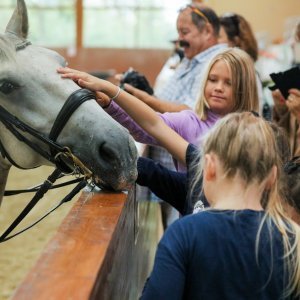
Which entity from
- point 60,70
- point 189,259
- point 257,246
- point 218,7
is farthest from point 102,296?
point 218,7

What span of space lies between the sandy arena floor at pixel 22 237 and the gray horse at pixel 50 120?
202cm

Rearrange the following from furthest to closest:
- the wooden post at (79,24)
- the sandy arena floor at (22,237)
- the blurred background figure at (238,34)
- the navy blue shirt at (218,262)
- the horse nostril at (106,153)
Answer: the wooden post at (79,24) < the blurred background figure at (238,34) < the sandy arena floor at (22,237) < the horse nostril at (106,153) < the navy blue shirt at (218,262)

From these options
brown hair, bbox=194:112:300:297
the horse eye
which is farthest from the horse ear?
brown hair, bbox=194:112:300:297

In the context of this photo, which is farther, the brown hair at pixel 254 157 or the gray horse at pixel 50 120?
the gray horse at pixel 50 120

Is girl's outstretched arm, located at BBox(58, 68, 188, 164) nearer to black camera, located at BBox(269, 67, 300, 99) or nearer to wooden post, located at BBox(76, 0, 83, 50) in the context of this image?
black camera, located at BBox(269, 67, 300, 99)

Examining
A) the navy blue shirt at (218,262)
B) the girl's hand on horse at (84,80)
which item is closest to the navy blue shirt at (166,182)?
the girl's hand on horse at (84,80)

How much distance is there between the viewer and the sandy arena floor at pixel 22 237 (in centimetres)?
422

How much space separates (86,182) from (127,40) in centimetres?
1192

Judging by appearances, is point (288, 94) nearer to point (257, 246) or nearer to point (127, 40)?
point (257, 246)

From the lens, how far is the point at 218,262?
4.56 feet

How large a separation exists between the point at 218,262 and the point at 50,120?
92cm

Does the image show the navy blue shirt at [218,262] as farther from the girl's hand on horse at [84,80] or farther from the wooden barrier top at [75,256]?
the girl's hand on horse at [84,80]

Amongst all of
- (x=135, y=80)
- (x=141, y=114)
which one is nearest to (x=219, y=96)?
(x=141, y=114)

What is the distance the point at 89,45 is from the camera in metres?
13.6
